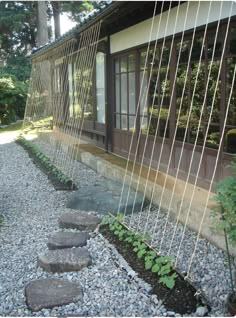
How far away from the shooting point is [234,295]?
2.88 meters

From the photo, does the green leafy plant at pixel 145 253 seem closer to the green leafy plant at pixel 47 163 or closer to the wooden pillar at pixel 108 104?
the green leafy plant at pixel 47 163

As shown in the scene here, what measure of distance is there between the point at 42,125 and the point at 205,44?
10.5 meters

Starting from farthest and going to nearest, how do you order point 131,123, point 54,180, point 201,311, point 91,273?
point 131,123 → point 54,180 → point 91,273 → point 201,311

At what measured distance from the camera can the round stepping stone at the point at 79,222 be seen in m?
4.80

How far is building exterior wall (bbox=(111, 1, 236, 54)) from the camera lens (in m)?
4.88

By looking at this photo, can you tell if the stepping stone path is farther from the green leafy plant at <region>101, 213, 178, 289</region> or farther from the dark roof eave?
the dark roof eave

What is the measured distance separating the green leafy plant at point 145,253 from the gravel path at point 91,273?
16cm

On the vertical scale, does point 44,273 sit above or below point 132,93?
below

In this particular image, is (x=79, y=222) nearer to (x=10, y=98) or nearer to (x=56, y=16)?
(x=10, y=98)

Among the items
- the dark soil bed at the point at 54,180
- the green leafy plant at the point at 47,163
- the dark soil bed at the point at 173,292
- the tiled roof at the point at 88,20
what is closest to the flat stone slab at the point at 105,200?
the dark soil bed at the point at 54,180

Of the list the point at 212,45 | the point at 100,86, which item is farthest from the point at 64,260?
the point at 100,86

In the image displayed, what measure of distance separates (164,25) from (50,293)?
14.4ft

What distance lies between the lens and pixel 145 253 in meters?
3.83

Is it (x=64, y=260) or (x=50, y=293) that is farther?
(x=64, y=260)
